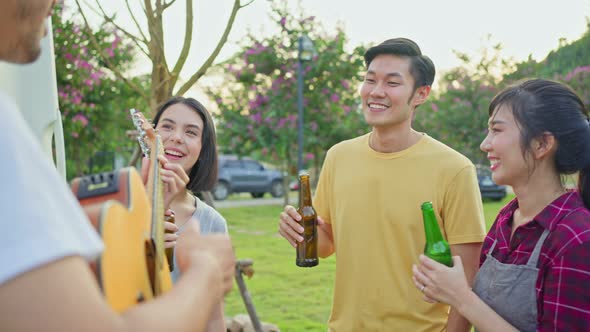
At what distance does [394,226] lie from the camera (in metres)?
2.59

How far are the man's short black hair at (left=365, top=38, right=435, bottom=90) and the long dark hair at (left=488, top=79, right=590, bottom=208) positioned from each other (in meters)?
0.79

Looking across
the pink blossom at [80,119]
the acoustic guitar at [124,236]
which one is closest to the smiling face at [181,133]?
the acoustic guitar at [124,236]

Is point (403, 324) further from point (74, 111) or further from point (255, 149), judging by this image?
point (255, 149)

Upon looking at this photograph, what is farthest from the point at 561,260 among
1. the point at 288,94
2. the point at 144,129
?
the point at 288,94

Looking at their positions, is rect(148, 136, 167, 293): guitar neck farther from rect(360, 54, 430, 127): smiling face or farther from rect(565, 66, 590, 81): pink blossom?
rect(565, 66, 590, 81): pink blossom

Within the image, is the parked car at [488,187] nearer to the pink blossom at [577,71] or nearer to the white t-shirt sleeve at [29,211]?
the pink blossom at [577,71]

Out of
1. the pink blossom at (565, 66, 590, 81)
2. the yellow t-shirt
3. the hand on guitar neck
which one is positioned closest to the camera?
the hand on guitar neck

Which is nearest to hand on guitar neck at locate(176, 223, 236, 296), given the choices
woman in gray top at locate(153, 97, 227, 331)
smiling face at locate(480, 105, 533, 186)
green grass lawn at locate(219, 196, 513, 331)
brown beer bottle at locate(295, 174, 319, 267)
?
smiling face at locate(480, 105, 533, 186)

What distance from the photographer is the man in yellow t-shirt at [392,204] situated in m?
2.49

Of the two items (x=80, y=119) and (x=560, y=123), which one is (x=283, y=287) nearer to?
(x=560, y=123)

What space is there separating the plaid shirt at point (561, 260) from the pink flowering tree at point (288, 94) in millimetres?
14408

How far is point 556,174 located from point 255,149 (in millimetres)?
16253

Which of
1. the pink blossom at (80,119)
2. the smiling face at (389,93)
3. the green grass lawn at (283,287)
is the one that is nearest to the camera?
the smiling face at (389,93)

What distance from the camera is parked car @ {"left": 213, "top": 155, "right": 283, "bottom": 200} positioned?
933 inches
